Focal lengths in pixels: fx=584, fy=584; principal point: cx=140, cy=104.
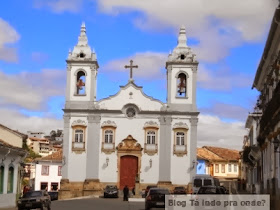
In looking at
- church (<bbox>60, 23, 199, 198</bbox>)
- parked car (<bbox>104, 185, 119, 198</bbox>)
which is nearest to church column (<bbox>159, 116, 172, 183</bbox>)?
church (<bbox>60, 23, 199, 198</bbox>)

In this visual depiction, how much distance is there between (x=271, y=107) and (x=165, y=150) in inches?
1221

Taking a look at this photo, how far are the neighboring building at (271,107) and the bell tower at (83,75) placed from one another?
25879 millimetres

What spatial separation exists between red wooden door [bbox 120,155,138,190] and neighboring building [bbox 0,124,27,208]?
19.0 m

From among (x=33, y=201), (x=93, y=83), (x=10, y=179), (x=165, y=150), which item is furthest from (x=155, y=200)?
(x=93, y=83)

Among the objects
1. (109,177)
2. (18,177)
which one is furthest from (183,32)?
(18,177)

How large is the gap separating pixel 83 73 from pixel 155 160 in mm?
10875

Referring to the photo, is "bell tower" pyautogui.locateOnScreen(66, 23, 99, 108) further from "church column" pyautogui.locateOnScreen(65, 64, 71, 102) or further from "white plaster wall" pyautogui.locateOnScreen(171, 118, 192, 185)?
"white plaster wall" pyautogui.locateOnScreen(171, 118, 192, 185)

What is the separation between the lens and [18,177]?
3631 centimetres

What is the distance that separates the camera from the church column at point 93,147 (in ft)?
178

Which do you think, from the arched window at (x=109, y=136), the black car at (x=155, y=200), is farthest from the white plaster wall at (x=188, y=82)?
the black car at (x=155, y=200)

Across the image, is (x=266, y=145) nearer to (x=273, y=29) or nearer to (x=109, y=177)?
(x=273, y=29)

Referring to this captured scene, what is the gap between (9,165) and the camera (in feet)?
111

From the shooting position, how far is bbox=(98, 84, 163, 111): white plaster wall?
5575 cm

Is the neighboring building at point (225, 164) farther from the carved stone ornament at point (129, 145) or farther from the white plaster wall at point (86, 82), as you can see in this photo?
the white plaster wall at point (86, 82)
